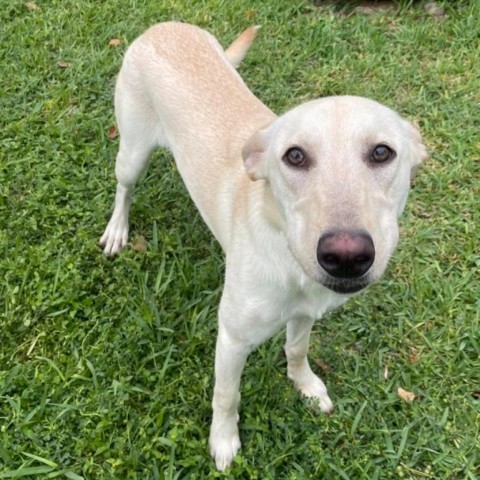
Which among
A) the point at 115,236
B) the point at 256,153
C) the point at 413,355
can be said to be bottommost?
the point at 413,355

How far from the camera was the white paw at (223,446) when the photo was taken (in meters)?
3.03

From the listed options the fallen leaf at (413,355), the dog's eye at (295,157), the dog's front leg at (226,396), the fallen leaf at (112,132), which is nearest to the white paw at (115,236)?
the fallen leaf at (112,132)

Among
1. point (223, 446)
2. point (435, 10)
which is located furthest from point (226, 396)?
point (435, 10)

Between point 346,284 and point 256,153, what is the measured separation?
2.38ft

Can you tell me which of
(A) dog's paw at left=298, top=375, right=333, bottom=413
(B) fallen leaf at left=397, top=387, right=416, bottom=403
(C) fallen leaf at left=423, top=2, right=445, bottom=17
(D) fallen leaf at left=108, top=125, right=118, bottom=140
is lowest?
(B) fallen leaf at left=397, top=387, right=416, bottom=403

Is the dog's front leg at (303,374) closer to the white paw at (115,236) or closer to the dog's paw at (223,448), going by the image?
the dog's paw at (223,448)

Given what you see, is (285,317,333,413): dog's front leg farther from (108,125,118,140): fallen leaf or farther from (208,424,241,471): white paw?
(108,125,118,140): fallen leaf

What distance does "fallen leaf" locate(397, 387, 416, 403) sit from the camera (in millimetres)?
3324

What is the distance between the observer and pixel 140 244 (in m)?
4.06

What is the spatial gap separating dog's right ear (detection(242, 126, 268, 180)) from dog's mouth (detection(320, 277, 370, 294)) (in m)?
0.60

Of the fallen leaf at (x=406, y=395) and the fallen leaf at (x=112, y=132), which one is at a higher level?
the fallen leaf at (x=112, y=132)

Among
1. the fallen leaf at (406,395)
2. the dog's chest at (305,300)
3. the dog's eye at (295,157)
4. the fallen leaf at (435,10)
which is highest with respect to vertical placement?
the dog's eye at (295,157)

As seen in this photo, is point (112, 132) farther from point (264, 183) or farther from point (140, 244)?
point (264, 183)

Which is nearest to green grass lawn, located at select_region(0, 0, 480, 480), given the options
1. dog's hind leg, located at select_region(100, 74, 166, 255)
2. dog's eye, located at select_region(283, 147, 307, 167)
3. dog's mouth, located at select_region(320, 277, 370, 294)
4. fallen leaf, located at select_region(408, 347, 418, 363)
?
fallen leaf, located at select_region(408, 347, 418, 363)
